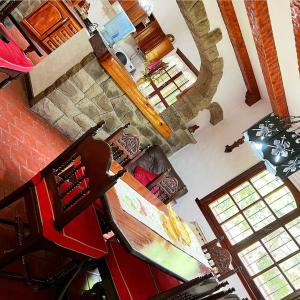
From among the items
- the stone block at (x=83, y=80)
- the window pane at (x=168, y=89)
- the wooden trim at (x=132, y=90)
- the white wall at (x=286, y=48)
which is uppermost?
the window pane at (x=168, y=89)

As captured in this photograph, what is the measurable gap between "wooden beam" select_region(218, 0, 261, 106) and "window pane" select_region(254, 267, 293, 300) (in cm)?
427

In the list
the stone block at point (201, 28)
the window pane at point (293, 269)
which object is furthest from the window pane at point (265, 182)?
the stone block at point (201, 28)

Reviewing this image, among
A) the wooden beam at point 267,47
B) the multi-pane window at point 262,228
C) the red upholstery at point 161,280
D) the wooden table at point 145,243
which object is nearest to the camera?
the wooden table at point 145,243

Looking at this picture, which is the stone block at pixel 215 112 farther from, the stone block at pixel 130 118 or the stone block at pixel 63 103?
the stone block at pixel 63 103

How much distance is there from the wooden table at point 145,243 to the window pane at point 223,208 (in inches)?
154

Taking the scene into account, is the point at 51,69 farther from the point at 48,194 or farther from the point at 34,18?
the point at 48,194

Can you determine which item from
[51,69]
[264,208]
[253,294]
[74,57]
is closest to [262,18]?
[74,57]

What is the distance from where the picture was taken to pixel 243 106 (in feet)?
28.3

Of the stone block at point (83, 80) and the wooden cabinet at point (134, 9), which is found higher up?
the wooden cabinet at point (134, 9)

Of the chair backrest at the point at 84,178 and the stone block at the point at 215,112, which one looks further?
the stone block at the point at 215,112

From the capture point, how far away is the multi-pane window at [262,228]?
637 cm

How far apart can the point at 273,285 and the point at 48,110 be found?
17.8 feet

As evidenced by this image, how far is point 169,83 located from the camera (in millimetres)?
9414

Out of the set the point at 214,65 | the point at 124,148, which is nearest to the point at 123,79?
the point at 124,148
